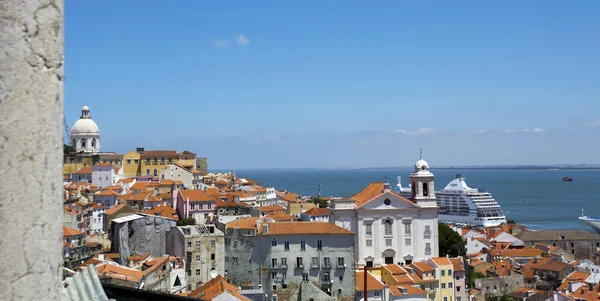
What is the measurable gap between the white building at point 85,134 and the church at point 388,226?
27.1 meters

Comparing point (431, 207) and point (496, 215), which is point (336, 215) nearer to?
point (431, 207)

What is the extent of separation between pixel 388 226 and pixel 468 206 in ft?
143

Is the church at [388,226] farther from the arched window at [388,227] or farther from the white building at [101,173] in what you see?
the white building at [101,173]

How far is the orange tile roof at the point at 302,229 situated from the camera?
23.8 metres

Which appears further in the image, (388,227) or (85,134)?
(85,134)

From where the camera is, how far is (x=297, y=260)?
2369 centimetres

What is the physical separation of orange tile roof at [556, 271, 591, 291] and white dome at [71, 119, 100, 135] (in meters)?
36.9

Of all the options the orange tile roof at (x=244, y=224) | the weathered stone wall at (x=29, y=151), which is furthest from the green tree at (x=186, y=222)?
the weathered stone wall at (x=29, y=151)

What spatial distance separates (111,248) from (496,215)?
52109 millimetres

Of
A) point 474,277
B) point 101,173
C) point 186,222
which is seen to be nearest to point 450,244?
point 474,277

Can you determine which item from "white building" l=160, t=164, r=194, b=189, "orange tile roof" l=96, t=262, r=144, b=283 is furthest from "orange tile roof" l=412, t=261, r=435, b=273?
"white building" l=160, t=164, r=194, b=189

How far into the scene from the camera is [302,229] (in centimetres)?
2395

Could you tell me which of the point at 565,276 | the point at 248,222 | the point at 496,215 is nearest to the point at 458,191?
the point at 496,215

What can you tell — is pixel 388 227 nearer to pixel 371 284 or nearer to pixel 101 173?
pixel 371 284
